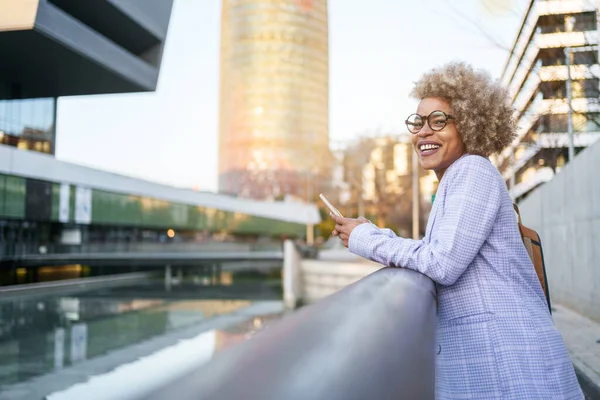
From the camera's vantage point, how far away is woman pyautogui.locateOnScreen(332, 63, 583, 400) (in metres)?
1.68

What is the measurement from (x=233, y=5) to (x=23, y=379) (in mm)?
134666

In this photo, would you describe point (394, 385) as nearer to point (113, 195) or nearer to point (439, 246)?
point (439, 246)

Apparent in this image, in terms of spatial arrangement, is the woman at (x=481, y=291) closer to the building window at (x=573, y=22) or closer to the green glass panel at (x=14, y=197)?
the building window at (x=573, y=22)

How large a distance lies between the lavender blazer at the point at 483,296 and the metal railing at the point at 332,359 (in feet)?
2.06

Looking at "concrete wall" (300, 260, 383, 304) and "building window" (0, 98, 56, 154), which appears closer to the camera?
"concrete wall" (300, 260, 383, 304)

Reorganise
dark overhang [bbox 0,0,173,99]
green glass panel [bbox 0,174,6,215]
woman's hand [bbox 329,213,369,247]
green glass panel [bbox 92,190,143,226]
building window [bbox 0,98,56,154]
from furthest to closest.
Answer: green glass panel [bbox 92,190,143,226], building window [bbox 0,98,56,154], green glass panel [bbox 0,174,6,215], dark overhang [bbox 0,0,173,99], woman's hand [bbox 329,213,369,247]

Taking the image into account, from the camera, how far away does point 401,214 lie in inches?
2566

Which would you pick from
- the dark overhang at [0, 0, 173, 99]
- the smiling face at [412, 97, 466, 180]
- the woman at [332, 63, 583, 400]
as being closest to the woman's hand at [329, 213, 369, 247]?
the woman at [332, 63, 583, 400]

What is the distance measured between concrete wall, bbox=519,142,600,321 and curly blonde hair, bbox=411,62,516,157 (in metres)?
8.43

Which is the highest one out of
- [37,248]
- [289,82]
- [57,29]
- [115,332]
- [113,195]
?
[289,82]

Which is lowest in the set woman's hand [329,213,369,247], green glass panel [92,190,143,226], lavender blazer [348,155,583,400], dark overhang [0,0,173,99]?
lavender blazer [348,155,583,400]

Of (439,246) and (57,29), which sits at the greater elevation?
(57,29)

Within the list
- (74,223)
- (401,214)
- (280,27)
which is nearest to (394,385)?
(74,223)

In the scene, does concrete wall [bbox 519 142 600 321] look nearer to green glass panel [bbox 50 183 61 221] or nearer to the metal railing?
the metal railing
